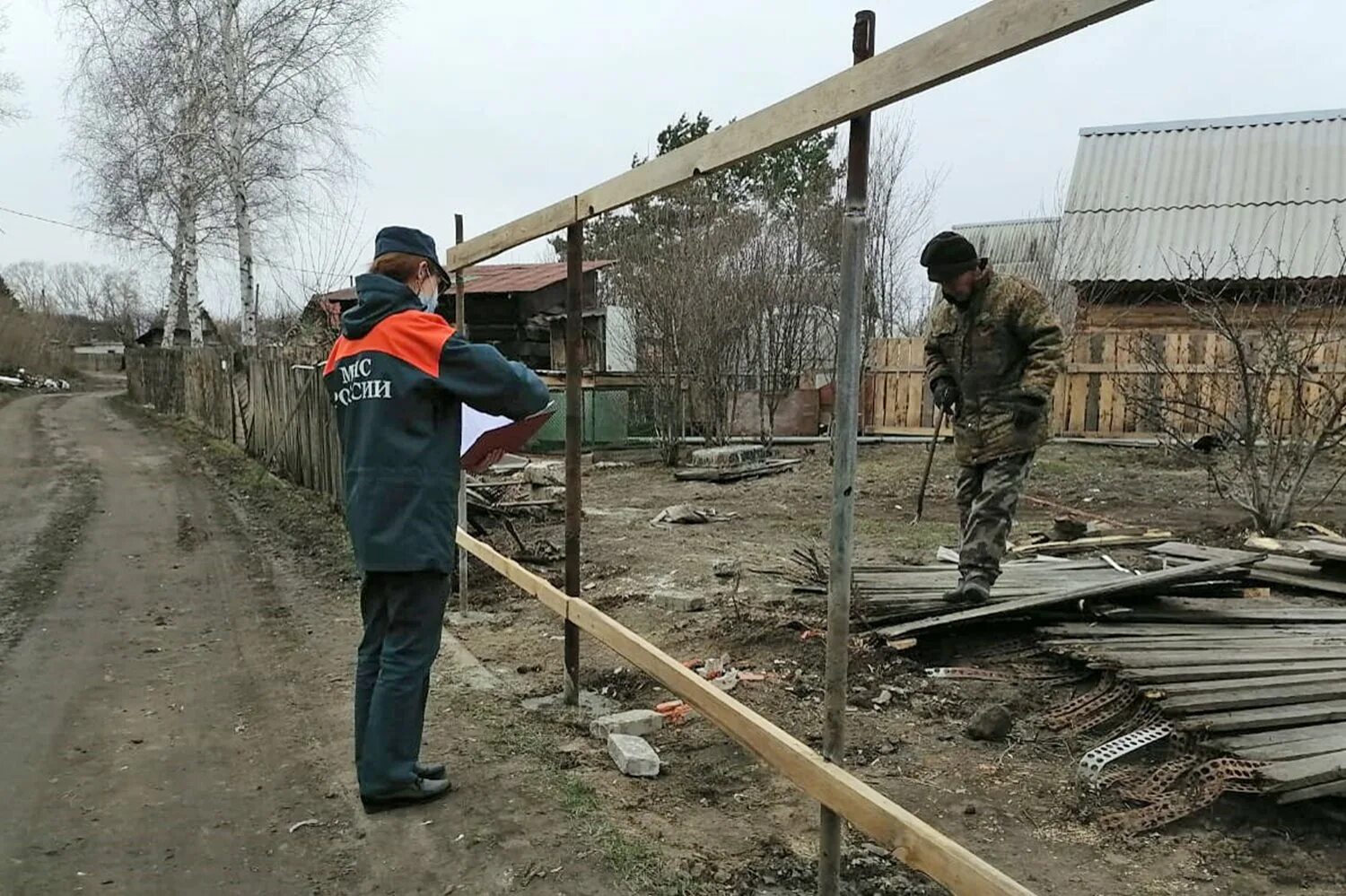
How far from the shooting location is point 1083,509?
10.2 meters

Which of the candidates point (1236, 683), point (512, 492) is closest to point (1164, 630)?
point (1236, 683)

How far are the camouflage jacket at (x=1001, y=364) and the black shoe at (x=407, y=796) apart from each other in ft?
9.77

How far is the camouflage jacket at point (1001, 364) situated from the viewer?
465 centimetres

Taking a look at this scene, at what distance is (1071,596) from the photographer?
4.72m

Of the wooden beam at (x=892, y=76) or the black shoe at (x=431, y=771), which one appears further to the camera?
the black shoe at (x=431, y=771)

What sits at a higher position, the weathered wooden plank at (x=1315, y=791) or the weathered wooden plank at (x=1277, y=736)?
the weathered wooden plank at (x=1277, y=736)

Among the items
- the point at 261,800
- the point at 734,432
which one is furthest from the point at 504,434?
the point at 734,432

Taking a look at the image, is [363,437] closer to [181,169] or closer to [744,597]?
→ [744,597]

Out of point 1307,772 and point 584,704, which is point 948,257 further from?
point 584,704

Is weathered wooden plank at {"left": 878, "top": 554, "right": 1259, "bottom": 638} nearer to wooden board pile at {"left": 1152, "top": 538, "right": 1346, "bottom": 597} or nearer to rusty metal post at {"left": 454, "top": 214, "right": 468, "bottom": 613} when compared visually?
wooden board pile at {"left": 1152, "top": 538, "right": 1346, "bottom": 597}

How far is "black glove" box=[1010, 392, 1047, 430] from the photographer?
4637 millimetres

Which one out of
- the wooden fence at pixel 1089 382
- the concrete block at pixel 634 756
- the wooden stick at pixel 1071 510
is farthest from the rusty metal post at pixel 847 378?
the wooden fence at pixel 1089 382

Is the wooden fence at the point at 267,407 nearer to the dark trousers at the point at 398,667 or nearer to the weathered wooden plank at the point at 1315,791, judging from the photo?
the dark trousers at the point at 398,667

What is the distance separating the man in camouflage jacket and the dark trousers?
276 cm
